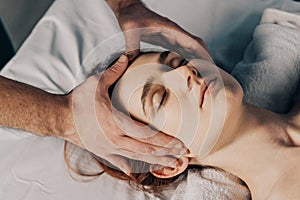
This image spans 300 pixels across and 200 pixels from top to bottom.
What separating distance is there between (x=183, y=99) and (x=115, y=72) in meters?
0.15

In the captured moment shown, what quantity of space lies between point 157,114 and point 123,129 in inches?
3.0

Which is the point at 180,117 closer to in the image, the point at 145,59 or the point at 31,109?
the point at 145,59

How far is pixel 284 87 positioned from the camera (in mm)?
1191

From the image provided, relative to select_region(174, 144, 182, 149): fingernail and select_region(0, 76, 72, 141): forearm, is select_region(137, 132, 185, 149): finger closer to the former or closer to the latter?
select_region(174, 144, 182, 149): fingernail

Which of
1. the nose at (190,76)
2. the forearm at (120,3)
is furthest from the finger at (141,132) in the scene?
the forearm at (120,3)

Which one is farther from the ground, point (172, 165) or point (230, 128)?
point (230, 128)

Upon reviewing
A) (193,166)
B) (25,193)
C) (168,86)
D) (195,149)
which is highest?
(168,86)

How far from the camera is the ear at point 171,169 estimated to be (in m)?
1.00

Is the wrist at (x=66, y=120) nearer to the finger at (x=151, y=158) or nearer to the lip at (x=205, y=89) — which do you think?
the finger at (x=151, y=158)

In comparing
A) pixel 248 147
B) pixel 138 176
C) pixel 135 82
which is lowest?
pixel 138 176

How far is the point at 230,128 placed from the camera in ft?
3.17

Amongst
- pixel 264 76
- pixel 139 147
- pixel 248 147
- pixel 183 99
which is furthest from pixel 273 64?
pixel 139 147

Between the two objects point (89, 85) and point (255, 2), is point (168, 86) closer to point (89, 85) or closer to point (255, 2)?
point (89, 85)

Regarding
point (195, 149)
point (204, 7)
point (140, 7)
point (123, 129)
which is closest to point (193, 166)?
point (195, 149)
